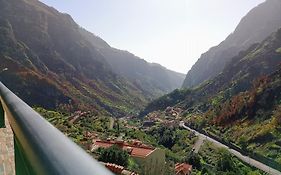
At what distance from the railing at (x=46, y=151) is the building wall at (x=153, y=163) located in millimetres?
26366

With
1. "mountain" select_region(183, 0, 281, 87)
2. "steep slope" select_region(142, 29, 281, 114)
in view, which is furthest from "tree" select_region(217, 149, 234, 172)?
"mountain" select_region(183, 0, 281, 87)

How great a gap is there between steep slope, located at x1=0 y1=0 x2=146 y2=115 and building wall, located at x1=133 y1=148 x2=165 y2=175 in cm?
4470

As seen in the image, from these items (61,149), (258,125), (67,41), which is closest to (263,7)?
(67,41)

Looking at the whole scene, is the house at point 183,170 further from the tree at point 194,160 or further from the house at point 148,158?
the tree at point 194,160

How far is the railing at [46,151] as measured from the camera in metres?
0.66

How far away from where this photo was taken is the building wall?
28384 millimetres

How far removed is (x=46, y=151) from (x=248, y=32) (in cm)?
18065

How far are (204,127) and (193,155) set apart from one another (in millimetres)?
20777

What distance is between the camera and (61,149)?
733mm

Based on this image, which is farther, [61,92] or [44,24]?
[44,24]

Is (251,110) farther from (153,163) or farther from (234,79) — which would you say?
(234,79)

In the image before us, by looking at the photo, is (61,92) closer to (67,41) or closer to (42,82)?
(42,82)

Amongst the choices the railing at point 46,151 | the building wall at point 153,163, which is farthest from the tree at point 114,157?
the railing at point 46,151

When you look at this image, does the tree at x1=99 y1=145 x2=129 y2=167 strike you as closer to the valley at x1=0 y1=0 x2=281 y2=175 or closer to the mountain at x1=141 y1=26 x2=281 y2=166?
the valley at x1=0 y1=0 x2=281 y2=175
